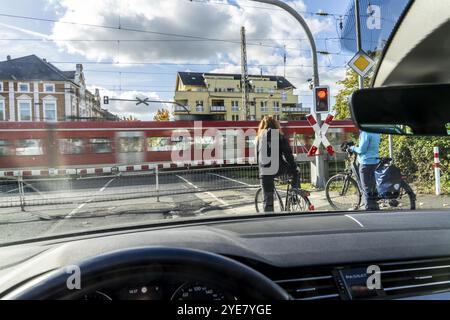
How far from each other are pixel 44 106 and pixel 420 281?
2886 cm

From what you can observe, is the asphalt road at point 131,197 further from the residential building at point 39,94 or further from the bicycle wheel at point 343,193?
the residential building at point 39,94

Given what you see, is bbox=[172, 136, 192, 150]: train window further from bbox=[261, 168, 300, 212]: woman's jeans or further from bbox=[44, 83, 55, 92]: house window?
bbox=[261, 168, 300, 212]: woman's jeans

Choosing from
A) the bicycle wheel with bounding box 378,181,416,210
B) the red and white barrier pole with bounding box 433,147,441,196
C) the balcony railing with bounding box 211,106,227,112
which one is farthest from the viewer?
the balcony railing with bounding box 211,106,227,112

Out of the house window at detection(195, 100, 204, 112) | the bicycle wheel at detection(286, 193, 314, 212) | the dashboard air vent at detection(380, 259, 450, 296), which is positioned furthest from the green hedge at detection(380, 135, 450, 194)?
the house window at detection(195, 100, 204, 112)

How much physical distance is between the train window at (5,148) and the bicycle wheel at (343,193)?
18459mm

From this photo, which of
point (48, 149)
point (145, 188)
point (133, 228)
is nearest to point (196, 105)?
point (48, 149)

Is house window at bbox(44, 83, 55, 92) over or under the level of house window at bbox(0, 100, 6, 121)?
over

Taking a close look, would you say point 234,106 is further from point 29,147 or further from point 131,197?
point 131,197

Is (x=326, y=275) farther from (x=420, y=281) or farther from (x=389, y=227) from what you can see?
(x=389, y=227)

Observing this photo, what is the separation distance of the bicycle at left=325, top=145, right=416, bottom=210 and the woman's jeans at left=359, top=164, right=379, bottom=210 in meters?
0.09

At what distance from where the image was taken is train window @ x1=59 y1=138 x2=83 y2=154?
20.5 meters

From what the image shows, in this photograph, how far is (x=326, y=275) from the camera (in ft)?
4.69

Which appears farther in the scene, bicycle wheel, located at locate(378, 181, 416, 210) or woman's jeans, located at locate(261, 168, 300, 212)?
woman's jeans, located at locate(261, 168, 300, 212)

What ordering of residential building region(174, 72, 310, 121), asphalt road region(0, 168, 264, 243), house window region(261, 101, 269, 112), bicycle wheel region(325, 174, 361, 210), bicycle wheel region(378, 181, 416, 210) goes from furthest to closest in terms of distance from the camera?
house window region(261, 101, 269, 112), residential building region(174, 72, 310, 121), asphalt road region(0, 168, 264, 243), bicycle wheel region(325, 174, 361, 210), bicycle wheel region(378, 181, 416, 210)
